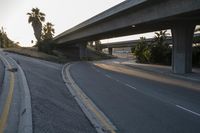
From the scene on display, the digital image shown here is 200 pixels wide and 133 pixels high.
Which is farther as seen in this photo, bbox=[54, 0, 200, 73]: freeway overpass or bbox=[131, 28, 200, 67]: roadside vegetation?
bbox=[131, 28, 200, 67]: roadside vegetation

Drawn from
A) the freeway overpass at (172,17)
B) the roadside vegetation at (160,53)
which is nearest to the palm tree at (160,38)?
the roadside vegetation at (160,53)

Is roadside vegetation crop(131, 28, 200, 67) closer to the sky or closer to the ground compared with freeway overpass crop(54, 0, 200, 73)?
closer to the ground

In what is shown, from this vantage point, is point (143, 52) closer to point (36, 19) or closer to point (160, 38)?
point (160, 38)

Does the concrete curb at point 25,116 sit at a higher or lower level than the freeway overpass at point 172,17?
lower

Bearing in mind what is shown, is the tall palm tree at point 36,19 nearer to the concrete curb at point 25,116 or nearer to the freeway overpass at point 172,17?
the freeway overpass at point 172,17

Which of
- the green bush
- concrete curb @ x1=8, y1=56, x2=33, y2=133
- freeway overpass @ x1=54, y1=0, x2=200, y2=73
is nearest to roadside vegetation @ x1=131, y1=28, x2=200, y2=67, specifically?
the green bush

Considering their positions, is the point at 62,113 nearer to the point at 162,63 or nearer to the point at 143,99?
the point at 143,99

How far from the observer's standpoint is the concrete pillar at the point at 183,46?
2984 centimetres

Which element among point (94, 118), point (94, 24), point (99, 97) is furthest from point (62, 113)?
point (94, 24)

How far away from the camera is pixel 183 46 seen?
30.0m

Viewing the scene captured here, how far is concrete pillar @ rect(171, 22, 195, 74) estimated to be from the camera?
97.9ft

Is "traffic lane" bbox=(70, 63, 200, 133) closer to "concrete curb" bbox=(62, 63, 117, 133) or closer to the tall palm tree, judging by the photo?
"concrete curb" bbox=(62, 63, 117, 133)

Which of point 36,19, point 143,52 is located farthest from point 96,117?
point 36,19

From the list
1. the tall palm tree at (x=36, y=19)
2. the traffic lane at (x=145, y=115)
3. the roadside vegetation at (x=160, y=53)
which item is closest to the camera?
the traffic lane at (x=145, y=115)
